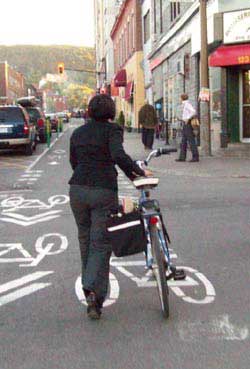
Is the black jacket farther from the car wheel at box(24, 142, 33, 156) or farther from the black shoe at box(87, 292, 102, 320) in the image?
the car wheel at box(24, 142, 33, 156)

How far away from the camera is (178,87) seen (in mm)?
26125

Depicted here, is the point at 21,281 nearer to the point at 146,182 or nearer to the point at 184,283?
the point at 184,283

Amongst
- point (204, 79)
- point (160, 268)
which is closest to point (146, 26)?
point (204, 79)

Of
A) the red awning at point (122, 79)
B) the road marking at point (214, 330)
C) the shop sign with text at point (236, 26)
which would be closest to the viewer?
the road marking at point (214, 330)

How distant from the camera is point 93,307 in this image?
16.2 feet

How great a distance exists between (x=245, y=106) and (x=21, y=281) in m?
14.4

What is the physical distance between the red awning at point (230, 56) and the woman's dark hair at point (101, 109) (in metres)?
13.8

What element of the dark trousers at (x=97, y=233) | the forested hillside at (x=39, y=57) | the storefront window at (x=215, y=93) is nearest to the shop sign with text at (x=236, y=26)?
the storefront window at (x=215, y=93)

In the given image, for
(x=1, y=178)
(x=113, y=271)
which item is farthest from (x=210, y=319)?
(x=1, y=178)

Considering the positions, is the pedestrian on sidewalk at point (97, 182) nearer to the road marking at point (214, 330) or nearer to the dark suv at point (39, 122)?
the road marking at point (214, 330)

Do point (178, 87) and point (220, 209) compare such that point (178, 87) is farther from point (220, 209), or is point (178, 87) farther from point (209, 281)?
point (209, 281)

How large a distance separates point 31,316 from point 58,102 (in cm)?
16750

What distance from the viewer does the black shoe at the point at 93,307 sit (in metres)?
4.92

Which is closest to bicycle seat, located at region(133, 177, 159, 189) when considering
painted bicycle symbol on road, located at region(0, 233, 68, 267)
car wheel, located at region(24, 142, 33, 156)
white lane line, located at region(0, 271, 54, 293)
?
white lane line, located at region(0, 271, 54, 293)
